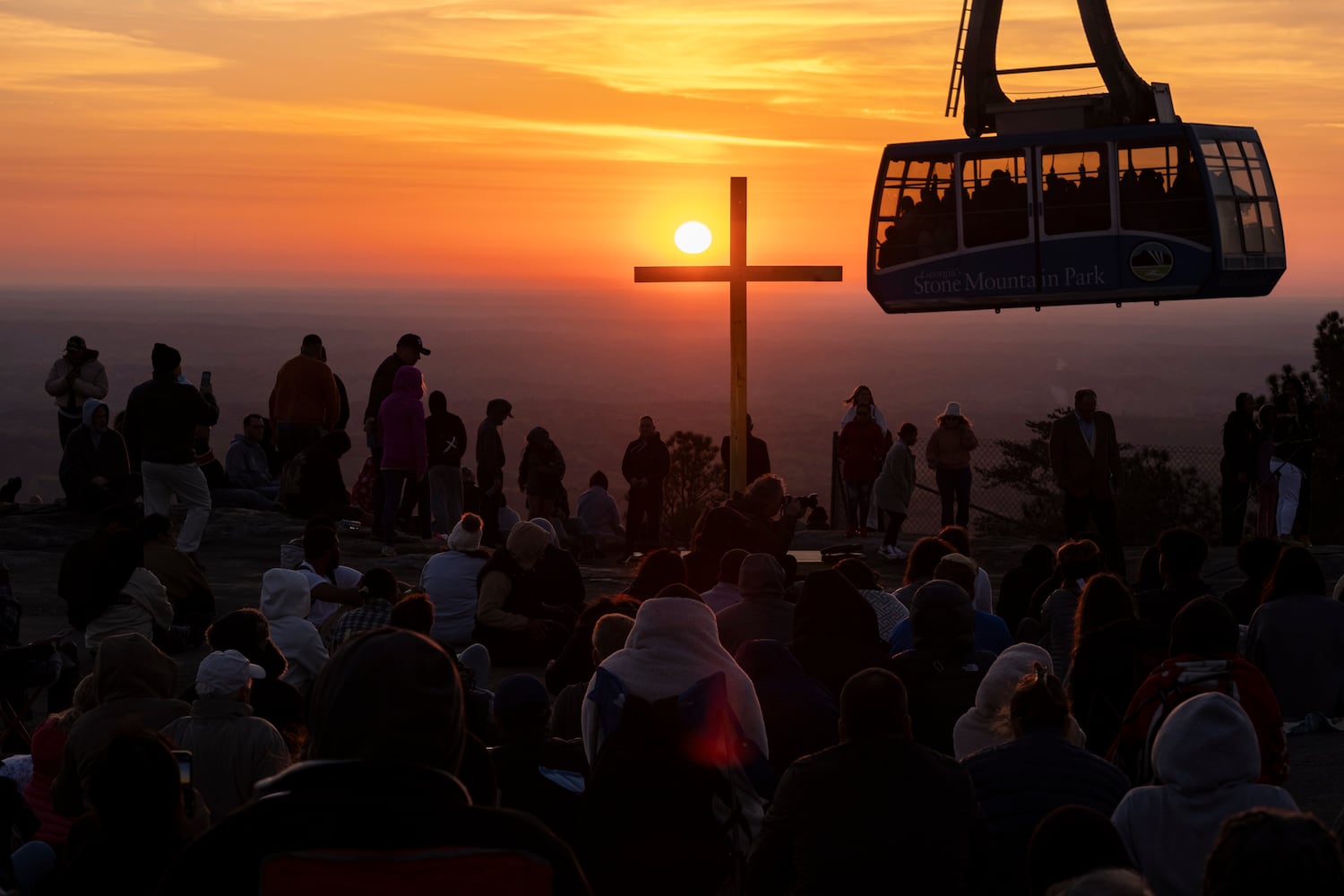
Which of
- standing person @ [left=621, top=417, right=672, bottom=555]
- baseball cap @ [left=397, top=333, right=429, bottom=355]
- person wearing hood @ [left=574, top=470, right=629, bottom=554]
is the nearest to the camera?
baseball cap @ [left=397, top=333, right=429, bottom=355]

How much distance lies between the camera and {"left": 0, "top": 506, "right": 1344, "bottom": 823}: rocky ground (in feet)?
48.6

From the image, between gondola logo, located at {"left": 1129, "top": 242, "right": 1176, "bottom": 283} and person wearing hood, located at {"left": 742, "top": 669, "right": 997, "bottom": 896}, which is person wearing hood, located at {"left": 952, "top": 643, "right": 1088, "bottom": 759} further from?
gondola logo, located at {"left": 1129, "top": 242, "right": 1176, "bottom": 283}

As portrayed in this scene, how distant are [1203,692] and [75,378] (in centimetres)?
1469

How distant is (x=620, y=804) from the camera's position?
5.31m

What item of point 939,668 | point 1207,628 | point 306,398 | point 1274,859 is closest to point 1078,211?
point 306,398

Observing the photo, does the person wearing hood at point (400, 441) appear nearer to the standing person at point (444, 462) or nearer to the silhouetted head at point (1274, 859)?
the standing person at point (444, 462)

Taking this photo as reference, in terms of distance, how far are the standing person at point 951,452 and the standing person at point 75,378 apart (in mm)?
8993

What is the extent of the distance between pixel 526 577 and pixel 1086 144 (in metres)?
12.7

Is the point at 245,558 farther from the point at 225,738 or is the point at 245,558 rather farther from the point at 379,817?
the point at 379,817

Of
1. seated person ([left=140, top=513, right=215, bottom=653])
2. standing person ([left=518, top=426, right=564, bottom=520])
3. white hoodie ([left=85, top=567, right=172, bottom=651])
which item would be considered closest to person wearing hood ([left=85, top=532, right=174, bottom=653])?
white hoodie ([left=85, top=567, right=172, bottom=651])

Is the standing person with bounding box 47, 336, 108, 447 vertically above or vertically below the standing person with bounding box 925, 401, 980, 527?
above

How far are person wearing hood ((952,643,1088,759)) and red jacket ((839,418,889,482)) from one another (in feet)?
43.3

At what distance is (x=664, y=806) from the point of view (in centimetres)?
530

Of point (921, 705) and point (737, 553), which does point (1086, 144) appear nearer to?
point (737, 553)
